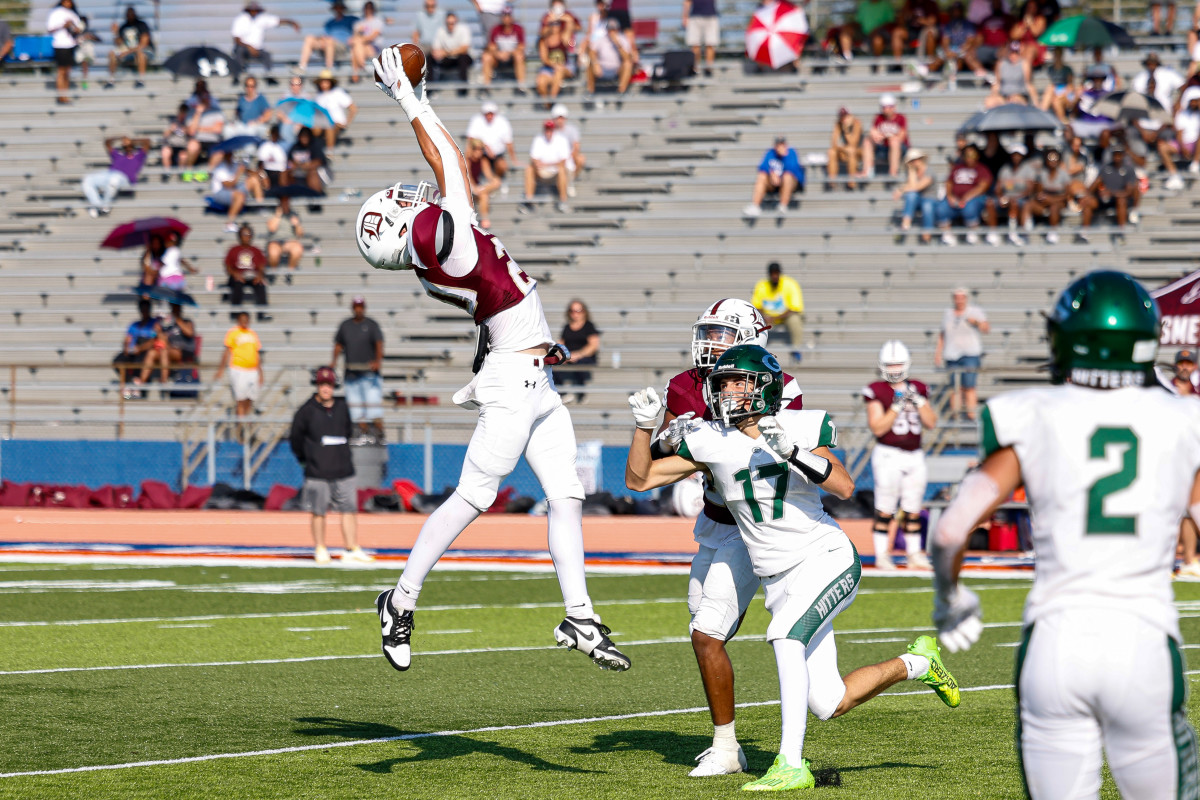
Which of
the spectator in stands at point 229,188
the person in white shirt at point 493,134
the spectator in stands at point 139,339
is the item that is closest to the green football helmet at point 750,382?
the spectator in stands at point 139,339

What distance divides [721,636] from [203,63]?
77.4ft

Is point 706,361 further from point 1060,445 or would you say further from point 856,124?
point 856,124

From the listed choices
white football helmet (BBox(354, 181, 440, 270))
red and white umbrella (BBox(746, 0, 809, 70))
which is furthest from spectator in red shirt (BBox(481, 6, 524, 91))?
white football helmet (BBox(354, 181, 440, 270))

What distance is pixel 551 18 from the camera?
26.0 m

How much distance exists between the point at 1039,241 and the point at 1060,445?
17.8 m

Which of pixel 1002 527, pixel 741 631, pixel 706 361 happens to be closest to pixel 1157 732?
pixel 706 361

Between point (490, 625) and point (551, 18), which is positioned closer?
point (490, 625)

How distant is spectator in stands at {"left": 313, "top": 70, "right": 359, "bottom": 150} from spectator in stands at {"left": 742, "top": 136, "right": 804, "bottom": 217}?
7.01m

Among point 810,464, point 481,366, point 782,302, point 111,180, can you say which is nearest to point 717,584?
point 810,464

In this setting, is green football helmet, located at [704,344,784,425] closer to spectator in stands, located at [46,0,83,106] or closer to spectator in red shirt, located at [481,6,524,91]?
spectator in red shirt, located at [481,6,524,91]

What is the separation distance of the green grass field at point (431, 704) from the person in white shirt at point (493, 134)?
12.0 metres

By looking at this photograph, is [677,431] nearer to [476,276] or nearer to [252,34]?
[476,276]

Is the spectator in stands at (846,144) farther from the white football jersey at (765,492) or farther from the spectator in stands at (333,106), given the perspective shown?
the white football jersey at (765,492)

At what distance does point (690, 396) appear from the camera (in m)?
6.71
